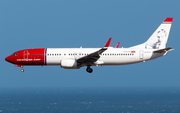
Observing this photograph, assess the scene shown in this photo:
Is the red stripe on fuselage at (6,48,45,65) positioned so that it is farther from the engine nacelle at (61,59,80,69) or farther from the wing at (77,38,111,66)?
the wing at (77,38,111,66)

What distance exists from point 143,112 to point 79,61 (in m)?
116

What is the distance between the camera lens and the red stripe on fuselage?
178 ft

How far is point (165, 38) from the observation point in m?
56.1

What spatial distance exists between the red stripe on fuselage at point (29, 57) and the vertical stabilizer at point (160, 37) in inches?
679

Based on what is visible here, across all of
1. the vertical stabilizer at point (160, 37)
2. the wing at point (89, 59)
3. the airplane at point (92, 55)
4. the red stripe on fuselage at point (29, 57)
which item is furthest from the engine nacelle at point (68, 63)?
the vertical stabilizer at point (160, 37)

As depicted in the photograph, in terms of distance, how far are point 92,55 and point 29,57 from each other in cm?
1174

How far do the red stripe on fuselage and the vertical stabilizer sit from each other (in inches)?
679

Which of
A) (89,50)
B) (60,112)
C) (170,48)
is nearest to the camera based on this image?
(170,48)

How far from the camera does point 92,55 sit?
51062 mm

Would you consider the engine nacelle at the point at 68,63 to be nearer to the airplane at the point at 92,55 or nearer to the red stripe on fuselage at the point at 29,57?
the airplane at the point at 92,55

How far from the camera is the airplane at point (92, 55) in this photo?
52562mm

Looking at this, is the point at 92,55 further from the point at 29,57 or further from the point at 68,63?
the point at 29,57
